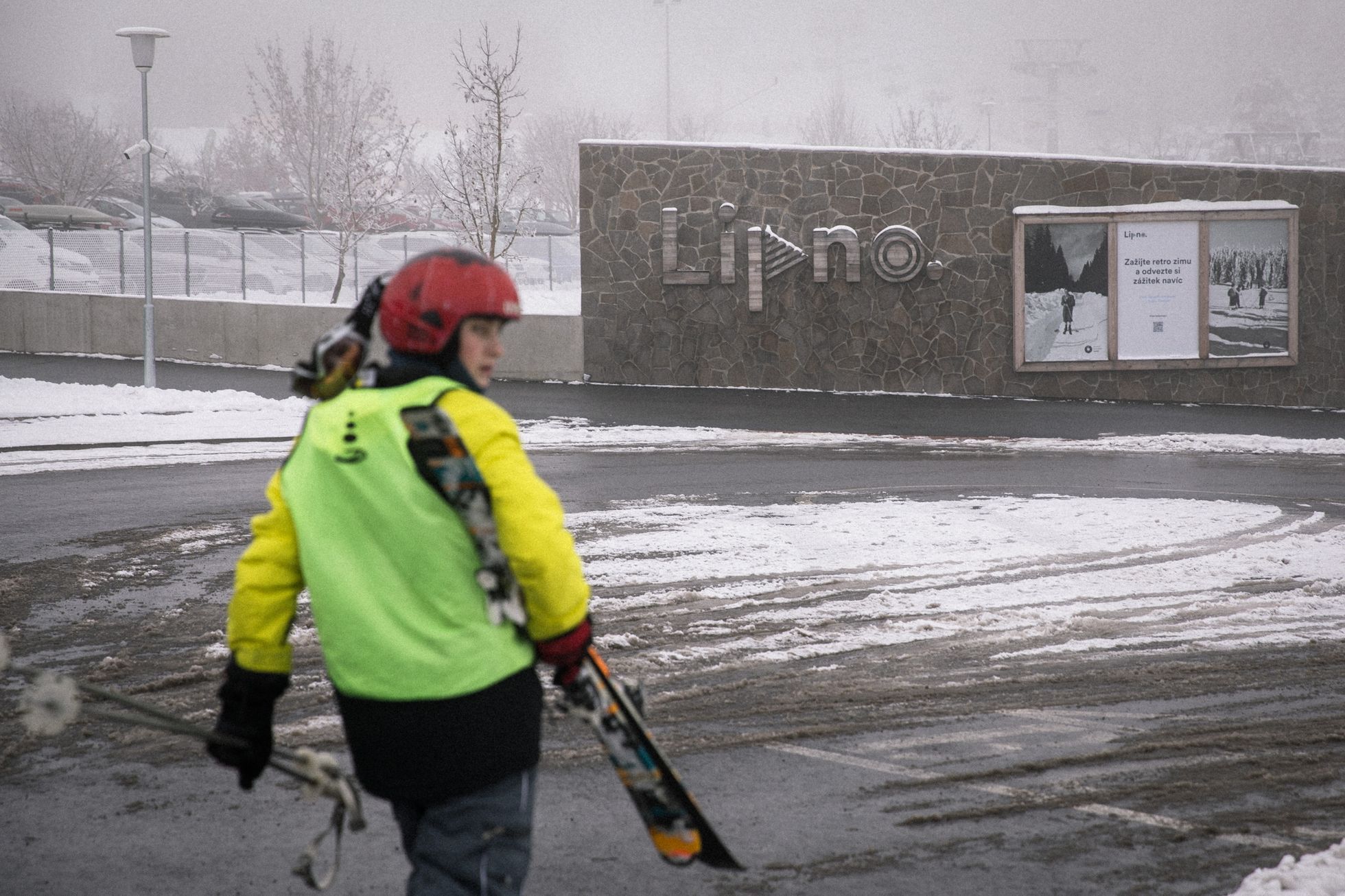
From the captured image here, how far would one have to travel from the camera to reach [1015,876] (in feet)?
13.5

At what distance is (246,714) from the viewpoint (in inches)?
114

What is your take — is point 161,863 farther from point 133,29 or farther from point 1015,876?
point 133,29

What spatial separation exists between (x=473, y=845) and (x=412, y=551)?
22.2 inches

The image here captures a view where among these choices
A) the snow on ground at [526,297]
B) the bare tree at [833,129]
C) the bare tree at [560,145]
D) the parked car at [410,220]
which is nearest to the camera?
the snow on ground at [526,297]

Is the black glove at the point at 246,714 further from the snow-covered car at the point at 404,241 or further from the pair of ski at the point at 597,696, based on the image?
the snow-covered car at the point at 404,241

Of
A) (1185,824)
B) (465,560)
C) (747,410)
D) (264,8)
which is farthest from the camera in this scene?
(264,8)

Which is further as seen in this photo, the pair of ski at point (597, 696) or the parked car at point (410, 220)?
the parked car at point (410, 220)

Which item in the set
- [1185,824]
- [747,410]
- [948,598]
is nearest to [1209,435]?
[747,410]

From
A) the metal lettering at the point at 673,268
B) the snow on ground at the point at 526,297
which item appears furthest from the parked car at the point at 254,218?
the metal lettering at the point at 673,268

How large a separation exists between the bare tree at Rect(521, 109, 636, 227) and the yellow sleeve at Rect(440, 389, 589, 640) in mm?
67596

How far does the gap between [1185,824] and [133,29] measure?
685 inches

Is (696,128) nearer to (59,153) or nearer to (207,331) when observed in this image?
(59,153)

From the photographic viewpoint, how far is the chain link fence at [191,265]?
26203 millimetres

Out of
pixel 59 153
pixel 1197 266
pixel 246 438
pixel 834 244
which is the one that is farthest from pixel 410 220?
pixel 246 438
